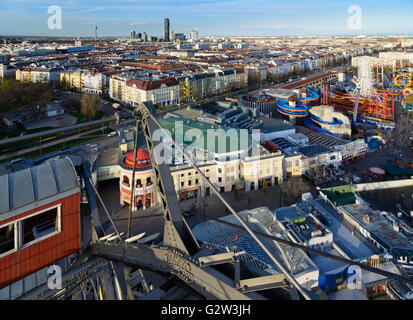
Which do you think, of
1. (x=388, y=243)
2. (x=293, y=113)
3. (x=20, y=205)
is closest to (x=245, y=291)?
(x=20, y=205)

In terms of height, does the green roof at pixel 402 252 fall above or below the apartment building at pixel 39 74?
below

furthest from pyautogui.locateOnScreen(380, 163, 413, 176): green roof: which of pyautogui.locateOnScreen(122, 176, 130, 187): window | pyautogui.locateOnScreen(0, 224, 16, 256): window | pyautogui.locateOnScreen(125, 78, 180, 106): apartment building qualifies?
pyautogui.locateOnScreen(125, 78, 180, 106): apartment building

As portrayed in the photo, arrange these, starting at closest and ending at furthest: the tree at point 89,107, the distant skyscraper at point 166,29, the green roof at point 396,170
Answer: the green roof at point 396,170, the tree at point 89,107, the distant skyscraper at point 166,29

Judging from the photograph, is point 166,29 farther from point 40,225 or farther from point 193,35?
point 40,225

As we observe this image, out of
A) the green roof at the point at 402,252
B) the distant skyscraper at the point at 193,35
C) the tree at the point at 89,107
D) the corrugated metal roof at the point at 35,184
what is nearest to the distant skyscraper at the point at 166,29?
the distant skyscraper at the point at 193,35

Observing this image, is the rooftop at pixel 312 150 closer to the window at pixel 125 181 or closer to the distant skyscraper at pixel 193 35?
the window at pixel 125 181

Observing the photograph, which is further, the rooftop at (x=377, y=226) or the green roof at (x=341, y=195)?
the green roof at (x=341, y=195)

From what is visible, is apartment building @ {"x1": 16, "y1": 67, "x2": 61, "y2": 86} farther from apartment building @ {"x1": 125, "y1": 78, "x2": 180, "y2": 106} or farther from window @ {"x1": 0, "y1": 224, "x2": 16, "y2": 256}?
window @ {"x1": 0, "y1": 224, "x2": 16, "y2": 256}
